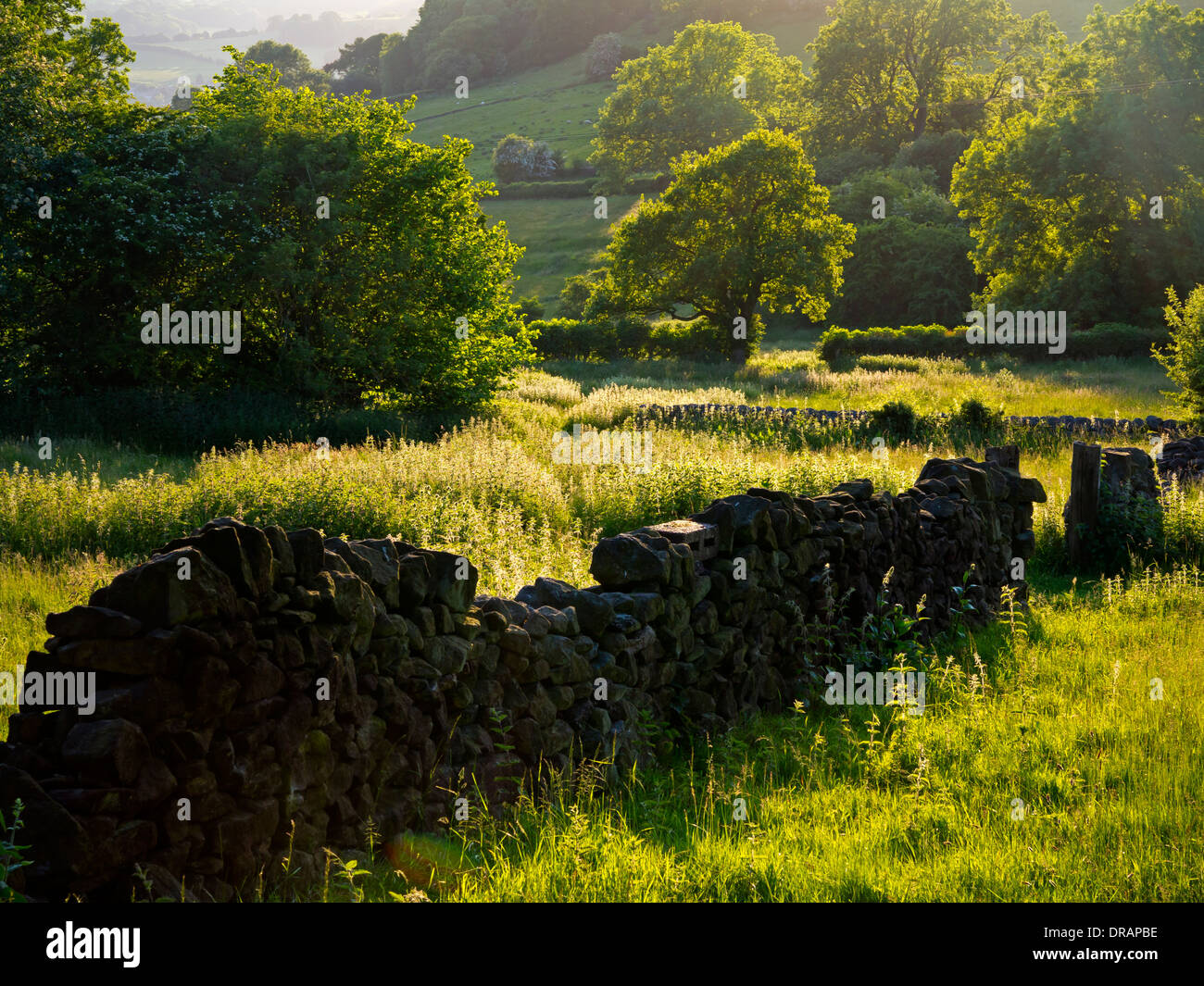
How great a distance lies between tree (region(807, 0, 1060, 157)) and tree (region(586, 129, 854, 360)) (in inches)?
1484

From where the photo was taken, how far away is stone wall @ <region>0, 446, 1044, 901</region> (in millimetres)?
3082

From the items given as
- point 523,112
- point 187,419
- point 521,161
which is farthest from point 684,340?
point 523,112

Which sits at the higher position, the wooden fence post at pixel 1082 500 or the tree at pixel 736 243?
the tree at pixel 736 243

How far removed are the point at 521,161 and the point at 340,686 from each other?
83.5m

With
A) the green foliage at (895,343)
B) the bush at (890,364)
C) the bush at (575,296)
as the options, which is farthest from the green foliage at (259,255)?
the bush at (575,296)

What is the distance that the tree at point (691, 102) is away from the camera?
78250mm

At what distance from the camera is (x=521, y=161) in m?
81.1

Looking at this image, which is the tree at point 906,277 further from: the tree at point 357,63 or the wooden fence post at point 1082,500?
the tree at point 357,63

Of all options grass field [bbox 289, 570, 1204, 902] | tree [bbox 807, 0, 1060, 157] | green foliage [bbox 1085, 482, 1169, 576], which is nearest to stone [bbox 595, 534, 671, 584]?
grass field [bbox 289, 570, 1204, 902]

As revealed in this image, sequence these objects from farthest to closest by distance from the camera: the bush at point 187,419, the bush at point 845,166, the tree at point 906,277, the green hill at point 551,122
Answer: the bush at point 845,166 → the green hill at point 551,122 → the tree at point 906,277 → the bush at point 187,419

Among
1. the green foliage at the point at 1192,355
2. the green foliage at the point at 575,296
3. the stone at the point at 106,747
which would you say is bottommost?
the stone at the point at 106,747

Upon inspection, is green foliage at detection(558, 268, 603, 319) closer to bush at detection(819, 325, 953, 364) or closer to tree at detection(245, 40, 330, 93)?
bush at detection(819, 325, 953, 364)

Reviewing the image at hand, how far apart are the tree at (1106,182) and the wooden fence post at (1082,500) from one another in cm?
3483

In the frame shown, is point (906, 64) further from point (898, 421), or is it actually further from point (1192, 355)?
point (898, 421)
